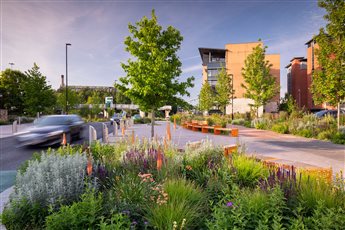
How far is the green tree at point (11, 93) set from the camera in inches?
1703

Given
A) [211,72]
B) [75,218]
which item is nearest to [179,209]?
[75,218]

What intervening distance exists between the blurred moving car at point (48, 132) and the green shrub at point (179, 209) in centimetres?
1019

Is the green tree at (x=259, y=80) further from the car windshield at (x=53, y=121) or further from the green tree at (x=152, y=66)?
the car windshield at (x=53, y=121)

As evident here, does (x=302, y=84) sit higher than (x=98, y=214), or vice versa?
(x=302, y=84)

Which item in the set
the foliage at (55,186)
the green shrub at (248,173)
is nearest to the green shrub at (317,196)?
the green shrub at (248,173)

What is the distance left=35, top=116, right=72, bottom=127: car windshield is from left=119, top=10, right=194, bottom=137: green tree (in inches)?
165

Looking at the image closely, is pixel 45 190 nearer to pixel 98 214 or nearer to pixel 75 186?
pixel 75 186

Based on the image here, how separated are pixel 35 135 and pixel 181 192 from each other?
1080 centimetres

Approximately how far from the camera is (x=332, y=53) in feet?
47.3

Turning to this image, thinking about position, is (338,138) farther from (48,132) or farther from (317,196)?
(48,132)

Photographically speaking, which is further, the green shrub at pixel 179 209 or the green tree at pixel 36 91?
the green tree at pixel 36 91

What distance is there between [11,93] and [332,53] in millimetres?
51095

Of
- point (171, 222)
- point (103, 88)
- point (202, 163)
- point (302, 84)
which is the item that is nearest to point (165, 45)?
point (202, 163)

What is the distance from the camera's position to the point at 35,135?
37.3 ft
